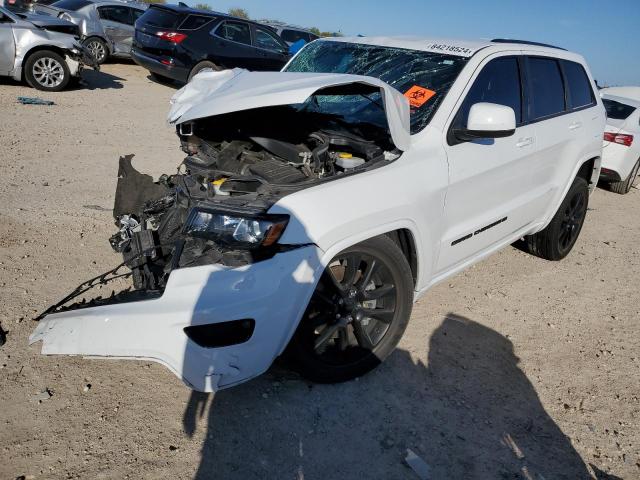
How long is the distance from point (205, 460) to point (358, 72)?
270cm

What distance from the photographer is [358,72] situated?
3.71 metres

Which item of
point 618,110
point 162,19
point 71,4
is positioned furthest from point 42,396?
point 71,4

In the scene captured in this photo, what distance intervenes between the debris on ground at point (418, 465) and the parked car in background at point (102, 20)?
13.0 metres

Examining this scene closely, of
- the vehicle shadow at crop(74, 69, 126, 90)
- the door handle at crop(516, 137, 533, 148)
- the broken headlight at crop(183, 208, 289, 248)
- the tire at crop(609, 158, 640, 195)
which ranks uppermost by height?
the door handle at crop(516, 137, 533, 148)

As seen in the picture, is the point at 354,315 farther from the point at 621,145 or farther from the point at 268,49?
the point at 268,49

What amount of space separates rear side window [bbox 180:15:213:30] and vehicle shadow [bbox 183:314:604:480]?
1045 cm

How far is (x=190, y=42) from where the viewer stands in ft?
37.5

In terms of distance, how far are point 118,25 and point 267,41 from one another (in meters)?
4.19

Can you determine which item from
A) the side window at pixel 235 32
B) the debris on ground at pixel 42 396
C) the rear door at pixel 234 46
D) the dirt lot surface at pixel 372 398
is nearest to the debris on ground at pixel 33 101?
the rear door at pixel 234 46

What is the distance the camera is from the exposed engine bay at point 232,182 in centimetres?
237

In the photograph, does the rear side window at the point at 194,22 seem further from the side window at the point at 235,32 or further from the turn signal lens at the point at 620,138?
the turn signal lens at the point at 620,138

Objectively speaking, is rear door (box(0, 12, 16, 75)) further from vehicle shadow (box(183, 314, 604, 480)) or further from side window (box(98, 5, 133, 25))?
vehicle shadow (box(183, 314, 604, 480))

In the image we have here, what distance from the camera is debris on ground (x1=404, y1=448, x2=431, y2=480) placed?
96.1 inches

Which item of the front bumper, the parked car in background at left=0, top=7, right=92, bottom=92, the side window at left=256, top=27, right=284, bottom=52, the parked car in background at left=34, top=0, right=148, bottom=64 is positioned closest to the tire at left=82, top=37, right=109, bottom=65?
the parked car in background at left=34, top=0, right=148, bottom=64
